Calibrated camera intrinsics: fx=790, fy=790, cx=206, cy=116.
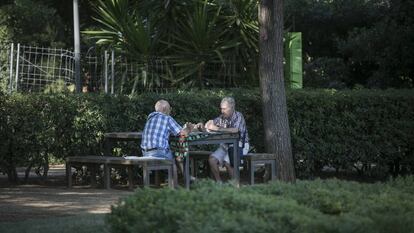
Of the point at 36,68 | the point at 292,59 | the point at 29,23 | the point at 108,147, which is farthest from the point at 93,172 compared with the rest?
the point at 29,23

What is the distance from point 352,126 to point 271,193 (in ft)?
26.1

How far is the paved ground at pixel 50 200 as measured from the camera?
31.0ft

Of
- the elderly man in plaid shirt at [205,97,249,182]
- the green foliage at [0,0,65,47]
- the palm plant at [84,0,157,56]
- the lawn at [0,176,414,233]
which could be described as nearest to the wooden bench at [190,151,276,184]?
the elderly man in plaid shirt at [205,97,249,182]

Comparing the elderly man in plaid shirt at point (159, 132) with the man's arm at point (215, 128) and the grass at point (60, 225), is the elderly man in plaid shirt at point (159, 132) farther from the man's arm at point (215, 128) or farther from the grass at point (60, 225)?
the grass at point (60, 225)

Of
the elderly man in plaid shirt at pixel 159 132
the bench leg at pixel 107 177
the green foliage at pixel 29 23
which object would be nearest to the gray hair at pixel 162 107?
the elderly man in plaid shirt at pixel 159 132

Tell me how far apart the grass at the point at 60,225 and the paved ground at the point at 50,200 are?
1.86 ft

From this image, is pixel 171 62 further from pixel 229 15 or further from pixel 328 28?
pixel 328 28

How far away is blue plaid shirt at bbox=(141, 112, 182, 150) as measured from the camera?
37.8 ft

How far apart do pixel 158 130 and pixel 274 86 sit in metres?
2.06

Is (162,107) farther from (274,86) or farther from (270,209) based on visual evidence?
(270,209)

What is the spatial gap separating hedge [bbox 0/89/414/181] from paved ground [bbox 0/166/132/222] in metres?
0.61

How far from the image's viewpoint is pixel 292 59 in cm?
1655

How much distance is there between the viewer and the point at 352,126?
1417 centimetres

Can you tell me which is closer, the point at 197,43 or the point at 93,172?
the point at 93,172
